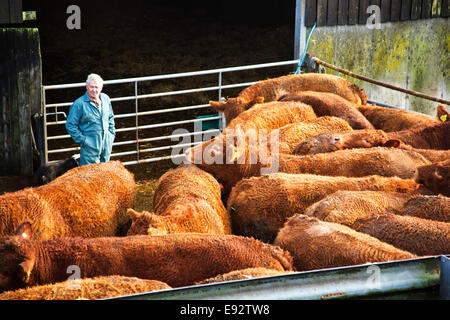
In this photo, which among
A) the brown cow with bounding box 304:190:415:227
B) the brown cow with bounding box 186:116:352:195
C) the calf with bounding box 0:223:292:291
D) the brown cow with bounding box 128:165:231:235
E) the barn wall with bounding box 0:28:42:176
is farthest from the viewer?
the barn wall with bounding box 0:28:42:176

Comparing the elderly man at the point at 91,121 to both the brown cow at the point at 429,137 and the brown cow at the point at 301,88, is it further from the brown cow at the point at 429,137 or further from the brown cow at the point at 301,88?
the brown cow at the point at 429,137

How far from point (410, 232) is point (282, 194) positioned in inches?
66.6

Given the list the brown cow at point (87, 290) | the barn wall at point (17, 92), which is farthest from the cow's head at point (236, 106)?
the brown cow at point (87, 290)

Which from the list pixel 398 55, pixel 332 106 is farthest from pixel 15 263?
pixel 398 55

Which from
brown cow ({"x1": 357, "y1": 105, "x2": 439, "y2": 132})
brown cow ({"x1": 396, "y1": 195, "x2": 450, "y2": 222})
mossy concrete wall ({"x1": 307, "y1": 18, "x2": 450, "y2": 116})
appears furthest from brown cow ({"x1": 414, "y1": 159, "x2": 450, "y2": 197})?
mossy concrete wall ({"x1": 307, "y1": 18, "x2": 450, "y2": 116})

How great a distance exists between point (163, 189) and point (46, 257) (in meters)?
2.66

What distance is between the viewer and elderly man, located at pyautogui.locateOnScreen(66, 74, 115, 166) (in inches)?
299

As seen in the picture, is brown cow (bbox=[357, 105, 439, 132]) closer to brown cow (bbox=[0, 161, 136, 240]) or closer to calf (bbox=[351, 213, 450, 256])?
calf (bbox=[351, 213, 450, 256])

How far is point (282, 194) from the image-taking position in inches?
244

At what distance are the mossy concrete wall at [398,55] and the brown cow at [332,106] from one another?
3.44m

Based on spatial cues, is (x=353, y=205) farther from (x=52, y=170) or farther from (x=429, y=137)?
(x=52, y=170)

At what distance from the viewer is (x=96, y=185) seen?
636cm

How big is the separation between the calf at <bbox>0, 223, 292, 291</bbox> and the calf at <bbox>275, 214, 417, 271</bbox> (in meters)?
0.41
